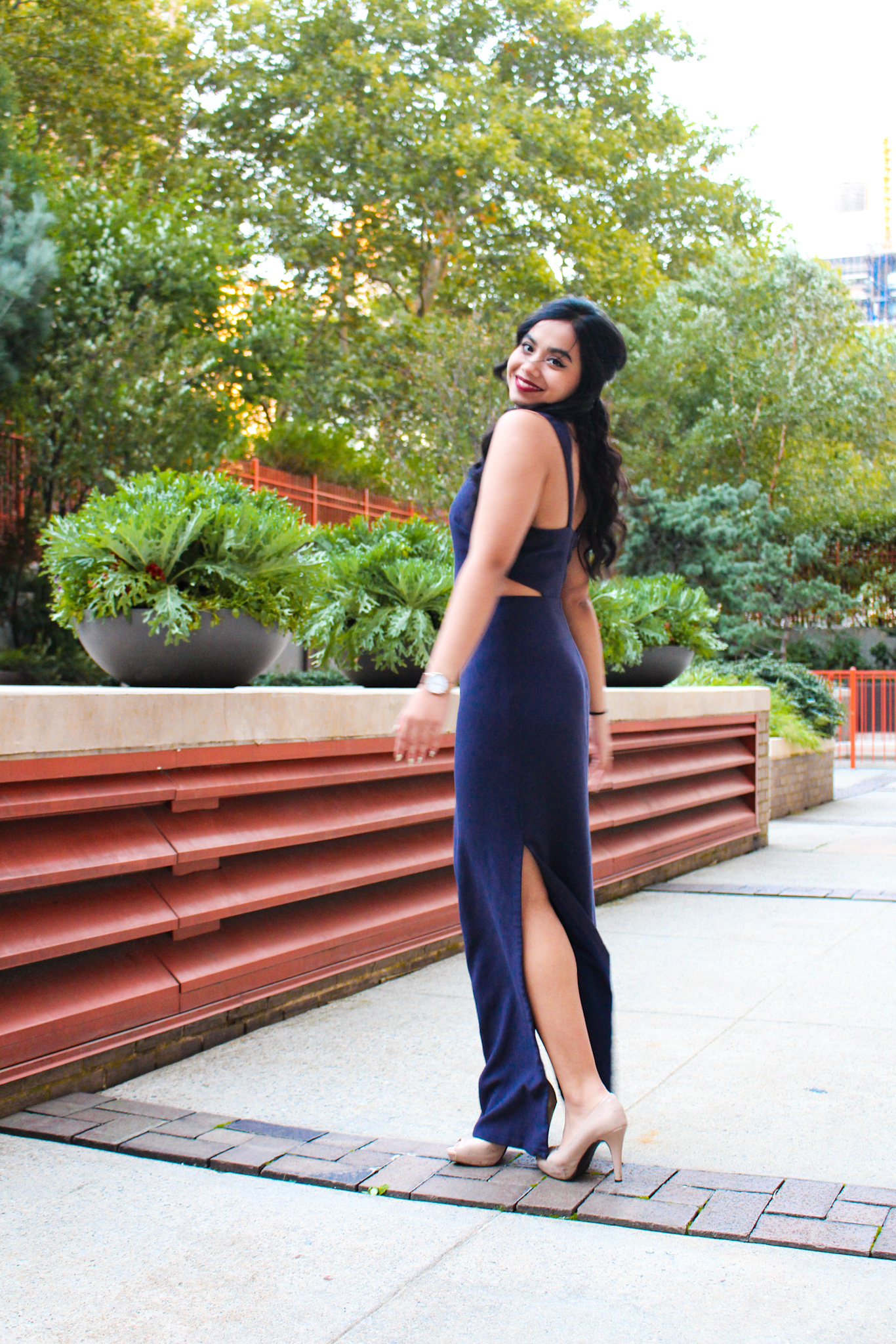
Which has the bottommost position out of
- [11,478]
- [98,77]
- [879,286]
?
[11,478]

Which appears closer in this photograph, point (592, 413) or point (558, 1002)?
point (558, 1002)

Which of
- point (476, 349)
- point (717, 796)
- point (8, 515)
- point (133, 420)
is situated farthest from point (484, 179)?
point (717, 796)

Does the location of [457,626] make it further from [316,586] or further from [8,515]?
[8,515]

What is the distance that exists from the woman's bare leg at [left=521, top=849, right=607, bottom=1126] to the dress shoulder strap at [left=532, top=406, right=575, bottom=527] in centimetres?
79

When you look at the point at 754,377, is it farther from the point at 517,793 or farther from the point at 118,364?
the point at 517,793

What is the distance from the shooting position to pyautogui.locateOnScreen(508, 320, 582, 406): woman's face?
2871 mm

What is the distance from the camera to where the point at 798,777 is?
39.9ft

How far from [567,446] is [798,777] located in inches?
393

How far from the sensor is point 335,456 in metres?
27.2

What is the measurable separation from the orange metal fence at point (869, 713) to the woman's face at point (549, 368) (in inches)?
716

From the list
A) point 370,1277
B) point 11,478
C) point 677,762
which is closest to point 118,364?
point 11,478

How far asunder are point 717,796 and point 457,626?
629 cm

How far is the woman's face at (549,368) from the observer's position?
2.87m

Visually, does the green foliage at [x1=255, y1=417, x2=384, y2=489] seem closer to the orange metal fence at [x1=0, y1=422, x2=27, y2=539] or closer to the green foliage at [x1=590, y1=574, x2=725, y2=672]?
the orange metal fence at [x1=0, y1=422, x2=27, y2=539]
